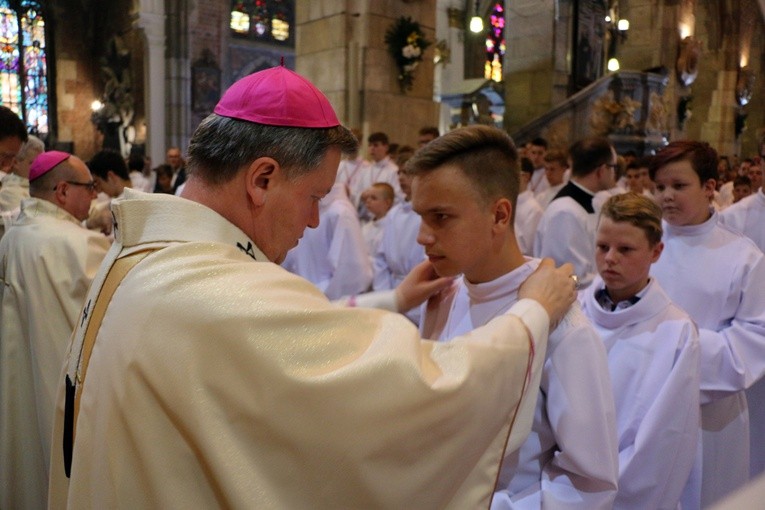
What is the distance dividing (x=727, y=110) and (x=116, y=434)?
2177cm

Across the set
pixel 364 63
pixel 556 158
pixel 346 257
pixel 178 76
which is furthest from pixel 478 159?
pixel 178 76

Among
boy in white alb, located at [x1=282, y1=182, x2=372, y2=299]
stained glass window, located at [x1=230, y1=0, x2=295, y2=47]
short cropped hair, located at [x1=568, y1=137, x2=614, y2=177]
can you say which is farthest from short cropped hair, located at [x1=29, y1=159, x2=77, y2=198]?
stained glass window, located at [x1=230, y1=0, x2=295, y2=47]

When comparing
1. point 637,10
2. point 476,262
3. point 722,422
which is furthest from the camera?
Result: point 637,10

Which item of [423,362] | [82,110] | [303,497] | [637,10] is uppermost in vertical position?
[637,10]

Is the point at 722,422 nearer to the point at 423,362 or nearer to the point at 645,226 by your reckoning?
the point at 645,226

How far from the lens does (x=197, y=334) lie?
121cm

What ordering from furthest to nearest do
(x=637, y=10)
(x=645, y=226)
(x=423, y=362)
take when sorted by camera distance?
(x=637, y=10) < (x=645, y=226) < (x=423, y=362)

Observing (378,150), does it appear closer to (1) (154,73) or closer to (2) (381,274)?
(2) (381,274)

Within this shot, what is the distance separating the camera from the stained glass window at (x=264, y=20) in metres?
24.9

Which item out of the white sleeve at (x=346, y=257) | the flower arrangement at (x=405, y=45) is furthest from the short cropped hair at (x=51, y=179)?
the flower arrangement at (x=405, y=45)

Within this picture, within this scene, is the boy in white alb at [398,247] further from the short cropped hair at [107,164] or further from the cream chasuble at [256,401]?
the cream chasuble at [256,401]

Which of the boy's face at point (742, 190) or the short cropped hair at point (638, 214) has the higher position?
the short cropped hair at point (638, 214)

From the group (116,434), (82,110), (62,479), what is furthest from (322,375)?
(82,110)

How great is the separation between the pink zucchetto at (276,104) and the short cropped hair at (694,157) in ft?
7.81
